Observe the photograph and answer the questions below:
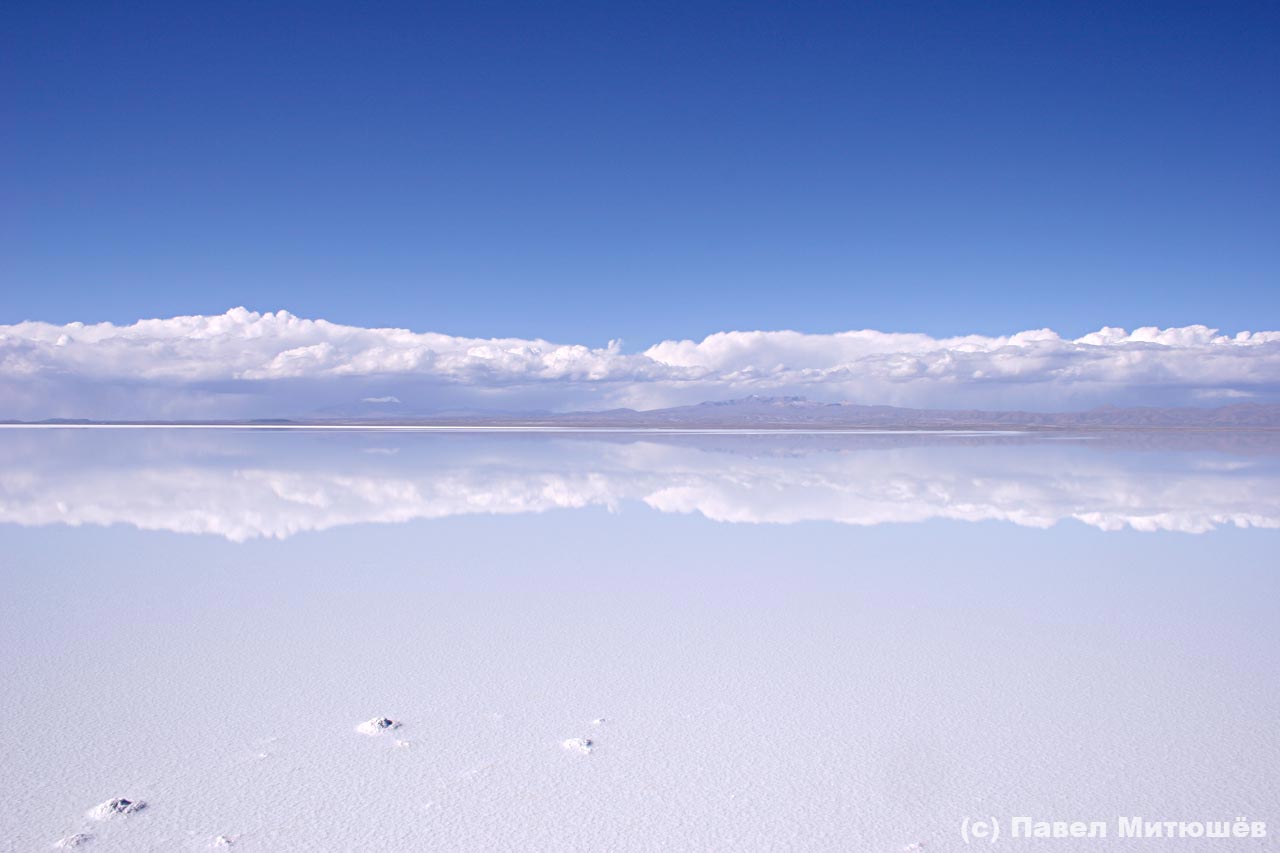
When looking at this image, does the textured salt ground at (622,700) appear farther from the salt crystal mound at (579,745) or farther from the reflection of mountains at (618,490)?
the reflection of mountains at (618,490)

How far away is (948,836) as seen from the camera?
3471 millimetres

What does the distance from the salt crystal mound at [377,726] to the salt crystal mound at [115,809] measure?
1062 mm

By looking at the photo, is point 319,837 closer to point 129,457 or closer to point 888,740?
point 888,740

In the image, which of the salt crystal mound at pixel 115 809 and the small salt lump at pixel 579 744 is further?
the small salt lump at pixel 579 744

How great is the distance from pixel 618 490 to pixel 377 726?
12350 mm

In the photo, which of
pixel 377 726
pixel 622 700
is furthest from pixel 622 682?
pixel 377 726

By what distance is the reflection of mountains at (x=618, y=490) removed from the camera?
12.8 m

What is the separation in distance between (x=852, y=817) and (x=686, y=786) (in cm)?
74

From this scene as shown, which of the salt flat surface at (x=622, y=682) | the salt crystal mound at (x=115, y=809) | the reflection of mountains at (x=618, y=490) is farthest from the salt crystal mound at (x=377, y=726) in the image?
the reflection of mountains at (x=618, y=490)

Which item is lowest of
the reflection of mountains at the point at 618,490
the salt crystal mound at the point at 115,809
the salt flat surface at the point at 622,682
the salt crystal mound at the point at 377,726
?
the reflection of mountains at the point at 618,490

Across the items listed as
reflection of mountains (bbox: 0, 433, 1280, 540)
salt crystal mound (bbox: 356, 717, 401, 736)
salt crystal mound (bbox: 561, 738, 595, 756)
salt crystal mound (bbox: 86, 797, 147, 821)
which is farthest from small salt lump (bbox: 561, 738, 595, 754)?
reflection of mountains (bbox: 0, 433, 1280, 540)

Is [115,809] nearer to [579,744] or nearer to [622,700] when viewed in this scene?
[579,744]

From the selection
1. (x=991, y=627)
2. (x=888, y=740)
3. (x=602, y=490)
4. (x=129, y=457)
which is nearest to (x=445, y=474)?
(x=602, y=490)

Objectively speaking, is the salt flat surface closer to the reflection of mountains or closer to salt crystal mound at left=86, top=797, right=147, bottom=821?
salt crystal mound at left=86, top=797, right=147, bottom=821
